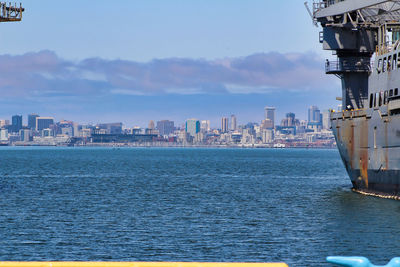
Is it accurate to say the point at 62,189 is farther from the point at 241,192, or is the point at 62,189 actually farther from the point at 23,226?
the point at 23,226

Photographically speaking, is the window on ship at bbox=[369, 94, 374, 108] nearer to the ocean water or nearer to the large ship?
the large ship

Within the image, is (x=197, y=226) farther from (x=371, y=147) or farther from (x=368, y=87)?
(x=368, y=87)

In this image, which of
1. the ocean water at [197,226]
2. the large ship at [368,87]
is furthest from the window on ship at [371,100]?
the ocean water at [197,226]

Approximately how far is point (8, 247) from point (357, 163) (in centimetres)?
3502

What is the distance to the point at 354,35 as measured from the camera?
70.1 m

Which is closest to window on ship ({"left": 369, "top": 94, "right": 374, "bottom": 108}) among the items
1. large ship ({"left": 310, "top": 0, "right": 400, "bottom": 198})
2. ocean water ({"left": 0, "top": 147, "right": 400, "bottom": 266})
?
large ship ({"left": 310, "top": 0, "right": 400, "bottom": 198})

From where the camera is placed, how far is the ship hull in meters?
52.6

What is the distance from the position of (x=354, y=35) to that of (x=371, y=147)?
55.4ft

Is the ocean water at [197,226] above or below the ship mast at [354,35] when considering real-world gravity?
below

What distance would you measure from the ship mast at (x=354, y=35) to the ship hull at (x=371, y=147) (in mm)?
3843

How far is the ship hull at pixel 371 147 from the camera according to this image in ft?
172

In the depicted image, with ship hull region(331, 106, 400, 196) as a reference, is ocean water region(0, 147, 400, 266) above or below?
below

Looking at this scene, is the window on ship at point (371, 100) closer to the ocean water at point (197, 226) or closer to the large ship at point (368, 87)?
the large ship at point (368, 87)

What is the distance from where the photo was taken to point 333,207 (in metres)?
55.9
